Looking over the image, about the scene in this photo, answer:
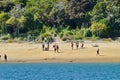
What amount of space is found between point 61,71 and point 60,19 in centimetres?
2578

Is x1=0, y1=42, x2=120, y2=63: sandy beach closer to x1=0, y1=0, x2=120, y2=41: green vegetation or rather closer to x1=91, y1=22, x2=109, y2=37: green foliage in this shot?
x1=91, y1=22, x2=109, y2=37: green foliage

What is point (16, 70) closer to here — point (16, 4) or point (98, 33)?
point (98, 33)

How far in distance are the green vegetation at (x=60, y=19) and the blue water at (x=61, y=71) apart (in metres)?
16.1

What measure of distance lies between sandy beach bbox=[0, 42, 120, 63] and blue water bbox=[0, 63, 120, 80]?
1573mm

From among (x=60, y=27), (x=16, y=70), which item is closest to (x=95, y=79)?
(x=16, y=70)

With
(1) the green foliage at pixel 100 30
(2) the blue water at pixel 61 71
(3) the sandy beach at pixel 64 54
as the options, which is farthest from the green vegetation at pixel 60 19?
(2) the blue water at pixel 61 71

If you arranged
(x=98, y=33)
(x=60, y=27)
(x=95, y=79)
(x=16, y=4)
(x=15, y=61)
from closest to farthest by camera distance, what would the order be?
(x=95, y=79)
(x=15, y=61)
(x=98, y=33)
(x=60, y=27)
(x=16, y=4)

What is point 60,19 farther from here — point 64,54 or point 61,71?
point 61,71

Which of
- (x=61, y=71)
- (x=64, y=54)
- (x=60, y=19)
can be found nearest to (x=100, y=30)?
(x=60, y=19)

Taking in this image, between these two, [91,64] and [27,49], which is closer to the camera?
[91,64]

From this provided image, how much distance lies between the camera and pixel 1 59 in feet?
182

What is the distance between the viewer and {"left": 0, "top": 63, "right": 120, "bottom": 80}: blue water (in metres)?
40.9

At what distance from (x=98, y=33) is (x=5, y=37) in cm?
1077

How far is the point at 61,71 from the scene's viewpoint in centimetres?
4600
